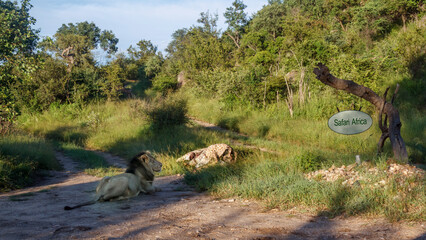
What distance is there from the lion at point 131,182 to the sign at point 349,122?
3374 millimetres

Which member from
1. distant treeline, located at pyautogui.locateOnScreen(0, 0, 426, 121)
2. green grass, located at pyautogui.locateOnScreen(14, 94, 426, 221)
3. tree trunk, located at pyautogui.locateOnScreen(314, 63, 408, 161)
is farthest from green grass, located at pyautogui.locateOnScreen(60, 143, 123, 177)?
tree trunk, located at pyautogui.locateOnScreen(314, 63, 408, 161)

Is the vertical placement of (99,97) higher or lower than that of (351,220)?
higher

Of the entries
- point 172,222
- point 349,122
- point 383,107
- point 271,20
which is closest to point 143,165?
point 172,222

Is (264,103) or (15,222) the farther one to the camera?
(264,103)

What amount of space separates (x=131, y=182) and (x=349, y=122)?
4.02m

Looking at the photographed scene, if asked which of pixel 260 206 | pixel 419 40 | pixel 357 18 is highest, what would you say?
pixel 357 18

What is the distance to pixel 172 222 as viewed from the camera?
414 cm

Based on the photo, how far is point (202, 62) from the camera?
2733 cm

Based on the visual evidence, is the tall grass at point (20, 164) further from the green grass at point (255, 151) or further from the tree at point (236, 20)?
the tree at point (236, 20)

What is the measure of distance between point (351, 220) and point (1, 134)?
1142 cm

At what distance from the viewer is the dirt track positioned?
3.55 metres

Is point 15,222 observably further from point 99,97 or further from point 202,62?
point 202,62

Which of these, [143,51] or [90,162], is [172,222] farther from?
[143,51]

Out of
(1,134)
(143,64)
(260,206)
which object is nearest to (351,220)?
(260,206)
